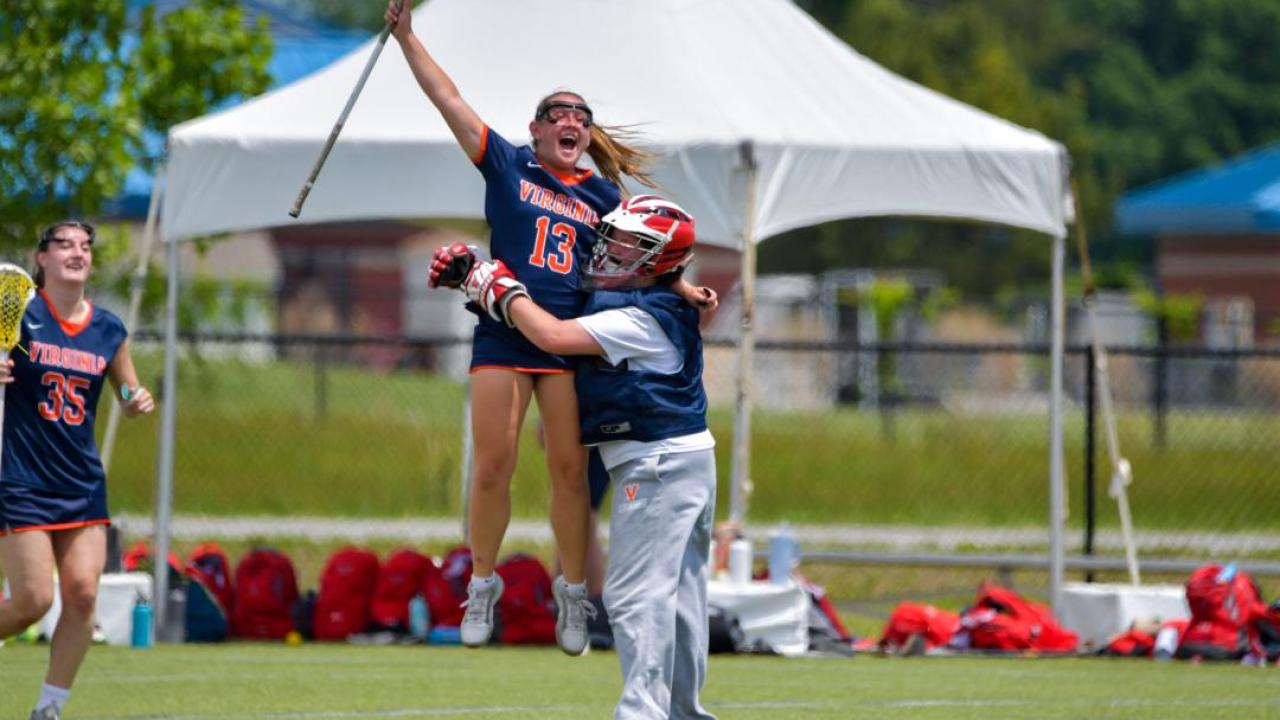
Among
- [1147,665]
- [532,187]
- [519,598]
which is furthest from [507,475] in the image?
[1147,665]

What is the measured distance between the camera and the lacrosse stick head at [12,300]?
7.54 m

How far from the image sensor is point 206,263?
3588 cm

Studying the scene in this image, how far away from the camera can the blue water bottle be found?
11.1 meters

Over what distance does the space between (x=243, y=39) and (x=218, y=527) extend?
511cm

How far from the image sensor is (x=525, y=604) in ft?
38.2

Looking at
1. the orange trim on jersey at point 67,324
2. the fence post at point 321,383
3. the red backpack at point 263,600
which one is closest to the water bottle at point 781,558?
the red backpack at point 263,600

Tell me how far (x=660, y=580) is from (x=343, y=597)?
225 inches

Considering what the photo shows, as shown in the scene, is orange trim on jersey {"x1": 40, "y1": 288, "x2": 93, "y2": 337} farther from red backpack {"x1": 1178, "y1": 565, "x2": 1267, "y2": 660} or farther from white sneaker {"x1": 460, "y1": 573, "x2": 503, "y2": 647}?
red backpack {"x1": 1178, "y1": 565, "x2": 1267, "y2": 660}

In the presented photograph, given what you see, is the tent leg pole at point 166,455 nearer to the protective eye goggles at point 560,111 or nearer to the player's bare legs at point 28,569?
the player's bare legs at point 28,569

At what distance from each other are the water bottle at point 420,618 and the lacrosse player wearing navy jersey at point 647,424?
526cm

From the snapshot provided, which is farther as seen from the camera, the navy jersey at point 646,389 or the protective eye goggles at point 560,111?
the protective eye goggles at point 560,111

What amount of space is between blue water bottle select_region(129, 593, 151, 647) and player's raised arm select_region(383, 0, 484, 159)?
4.68 metres

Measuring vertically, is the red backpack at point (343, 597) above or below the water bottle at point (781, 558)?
below

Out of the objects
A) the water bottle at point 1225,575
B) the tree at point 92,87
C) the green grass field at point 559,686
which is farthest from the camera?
the tree at point 92,87
